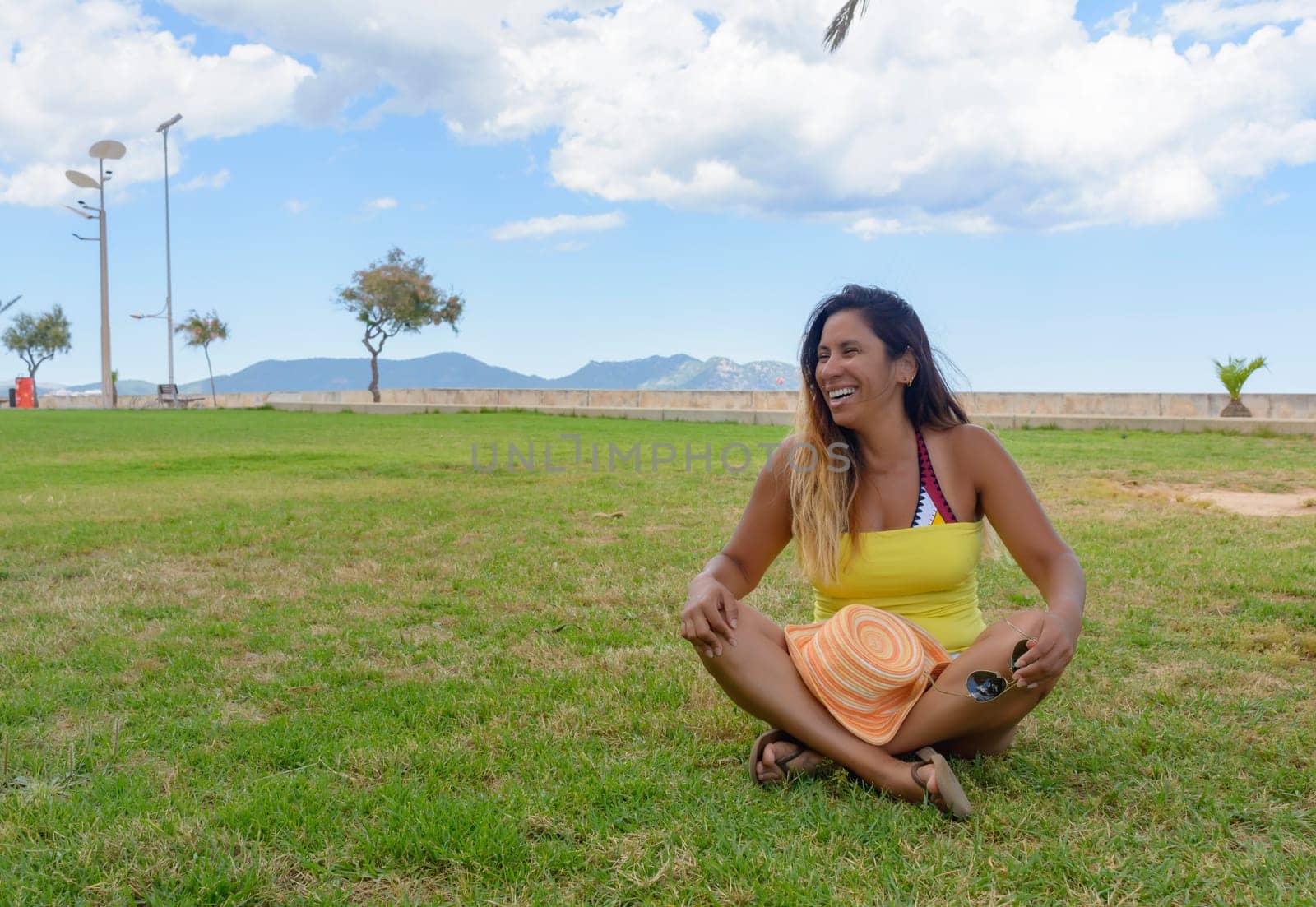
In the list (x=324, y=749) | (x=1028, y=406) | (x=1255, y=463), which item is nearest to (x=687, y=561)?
(x=324, y=749)

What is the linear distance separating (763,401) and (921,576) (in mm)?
24259

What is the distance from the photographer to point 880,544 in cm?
313

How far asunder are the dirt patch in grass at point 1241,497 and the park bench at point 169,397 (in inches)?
1440

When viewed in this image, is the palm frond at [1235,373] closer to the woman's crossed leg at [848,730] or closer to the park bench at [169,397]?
the woman's crossed leg at [848,730]

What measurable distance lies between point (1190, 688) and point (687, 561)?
10.4 ft

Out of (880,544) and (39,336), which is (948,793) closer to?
(880,544)

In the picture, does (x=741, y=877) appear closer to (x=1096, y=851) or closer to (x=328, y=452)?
(x=1096, y=851)

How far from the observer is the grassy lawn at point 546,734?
8.17 feet

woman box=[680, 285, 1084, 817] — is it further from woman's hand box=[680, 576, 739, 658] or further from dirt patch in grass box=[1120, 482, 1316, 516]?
dirt patch in grass box=[1120, 482, 1316, 516]

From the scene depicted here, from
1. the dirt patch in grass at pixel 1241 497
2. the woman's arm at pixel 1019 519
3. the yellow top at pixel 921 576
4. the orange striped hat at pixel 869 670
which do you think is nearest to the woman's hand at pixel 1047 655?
the woman's arm at pixel 1019 519

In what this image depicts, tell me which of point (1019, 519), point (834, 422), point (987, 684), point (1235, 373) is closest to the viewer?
point (987, 684)

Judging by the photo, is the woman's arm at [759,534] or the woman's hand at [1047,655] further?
the woman's arm at [759,534]

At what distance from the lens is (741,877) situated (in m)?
2.42

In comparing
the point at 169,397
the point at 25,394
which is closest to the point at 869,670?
the point at 169,397
